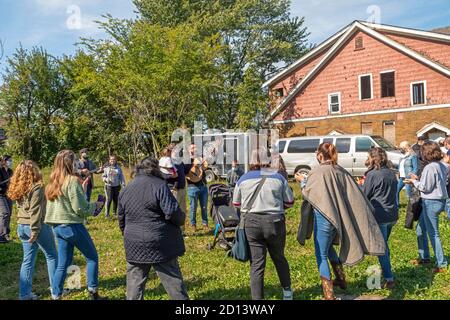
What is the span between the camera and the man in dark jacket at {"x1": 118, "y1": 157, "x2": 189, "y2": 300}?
4352 mm

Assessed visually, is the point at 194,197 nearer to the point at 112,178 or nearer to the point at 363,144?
the point at 112,178

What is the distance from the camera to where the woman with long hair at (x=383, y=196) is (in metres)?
5.57

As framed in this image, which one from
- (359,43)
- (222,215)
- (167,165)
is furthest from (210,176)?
(222,215)

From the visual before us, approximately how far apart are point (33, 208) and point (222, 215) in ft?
10.9

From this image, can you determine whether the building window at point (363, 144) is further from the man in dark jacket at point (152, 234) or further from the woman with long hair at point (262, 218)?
the man in dark jacket at point (152, 234)

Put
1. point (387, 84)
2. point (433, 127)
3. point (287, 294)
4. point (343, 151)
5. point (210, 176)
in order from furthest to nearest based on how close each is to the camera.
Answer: point (387, 84) < point (433, 127) < point (210, 176) < point (343, 151) < point (287, 294)

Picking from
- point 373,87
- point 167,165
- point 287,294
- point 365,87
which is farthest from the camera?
point 365,87

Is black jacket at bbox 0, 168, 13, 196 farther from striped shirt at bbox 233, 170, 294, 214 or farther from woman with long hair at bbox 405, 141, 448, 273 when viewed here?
woman with long hair at bbox 405, 141, 448, 273

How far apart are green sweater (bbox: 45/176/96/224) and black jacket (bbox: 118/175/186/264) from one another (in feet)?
3.16

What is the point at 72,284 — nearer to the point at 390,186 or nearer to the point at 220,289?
the point at 220,289

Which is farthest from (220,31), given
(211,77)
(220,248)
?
(220,248)

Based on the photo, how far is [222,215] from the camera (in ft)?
25.3

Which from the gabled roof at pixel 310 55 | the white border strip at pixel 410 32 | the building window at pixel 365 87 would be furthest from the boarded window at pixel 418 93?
the gabled roof at pixel 310 55

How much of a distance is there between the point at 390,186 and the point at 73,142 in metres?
29.2
